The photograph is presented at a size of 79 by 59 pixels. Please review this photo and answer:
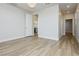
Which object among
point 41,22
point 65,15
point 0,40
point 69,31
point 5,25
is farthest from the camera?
point 69,31

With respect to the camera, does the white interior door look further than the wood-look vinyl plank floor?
Yes

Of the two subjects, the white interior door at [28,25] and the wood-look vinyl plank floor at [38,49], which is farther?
the white interior door at [28,25]

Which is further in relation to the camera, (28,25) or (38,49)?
(28,25)

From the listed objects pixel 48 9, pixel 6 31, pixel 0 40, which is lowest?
pixel 0 40

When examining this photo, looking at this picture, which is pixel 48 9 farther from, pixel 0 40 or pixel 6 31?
pixel 0 40

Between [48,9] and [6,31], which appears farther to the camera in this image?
[48,9]

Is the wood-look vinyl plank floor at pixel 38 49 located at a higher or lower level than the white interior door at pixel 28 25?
lower

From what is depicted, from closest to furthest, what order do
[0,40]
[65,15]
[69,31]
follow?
[0,40] < [65,15] < [69,31]

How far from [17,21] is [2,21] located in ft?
5.45

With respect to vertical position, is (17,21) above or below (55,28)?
above

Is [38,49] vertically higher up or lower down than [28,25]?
lower down

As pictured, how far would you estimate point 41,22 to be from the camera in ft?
25.4

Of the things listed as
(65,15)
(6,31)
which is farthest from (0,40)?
(65,15)

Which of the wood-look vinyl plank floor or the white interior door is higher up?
the white interior door
